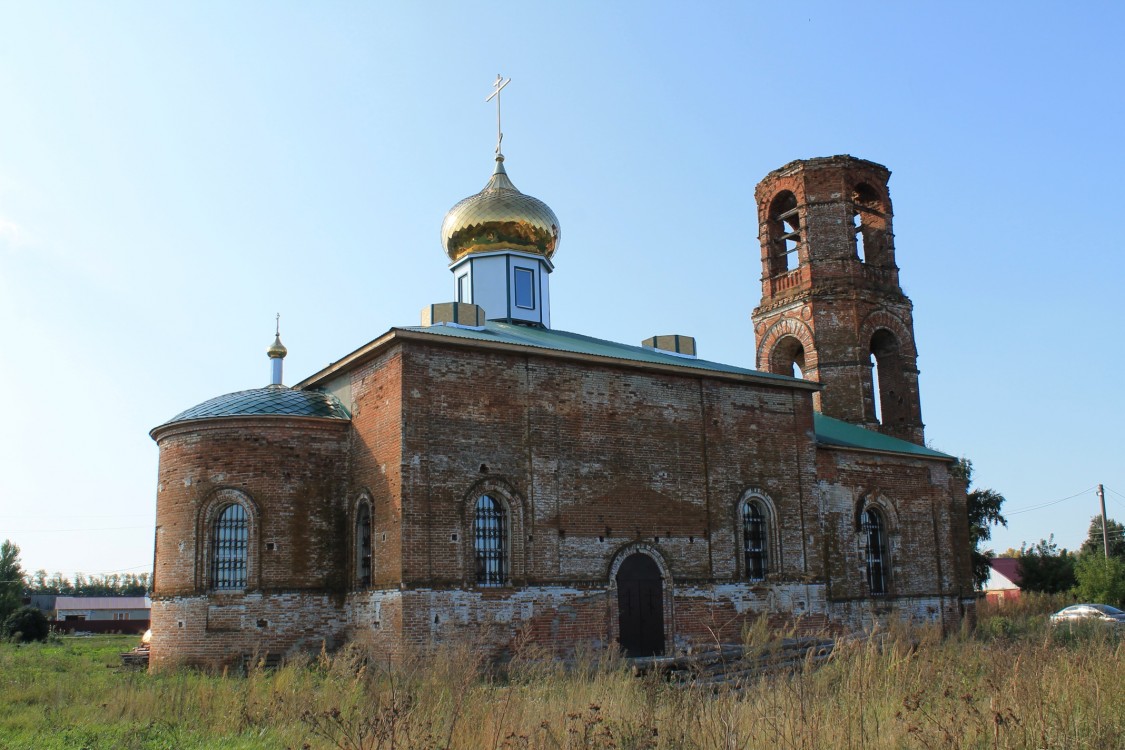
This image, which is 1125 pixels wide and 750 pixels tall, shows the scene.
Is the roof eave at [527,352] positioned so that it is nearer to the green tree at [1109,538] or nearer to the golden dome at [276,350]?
the golden dome at [276,350]

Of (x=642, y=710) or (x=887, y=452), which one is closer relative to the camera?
(x=642, y=710)

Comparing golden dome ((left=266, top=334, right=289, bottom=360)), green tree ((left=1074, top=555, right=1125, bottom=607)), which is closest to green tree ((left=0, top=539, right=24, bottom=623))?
golden dome ((left=266, top=334, right=289, bottom=360))

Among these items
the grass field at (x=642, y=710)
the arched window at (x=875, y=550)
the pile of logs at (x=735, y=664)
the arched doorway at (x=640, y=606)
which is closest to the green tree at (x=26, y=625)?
the arched doorway at (x=640, y=606)

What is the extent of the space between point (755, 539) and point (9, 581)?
72.2 feet

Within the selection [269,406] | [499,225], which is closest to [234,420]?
[269,406]

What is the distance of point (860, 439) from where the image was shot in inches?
774

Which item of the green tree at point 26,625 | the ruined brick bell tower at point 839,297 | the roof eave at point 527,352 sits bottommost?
the green tree at point 26,625

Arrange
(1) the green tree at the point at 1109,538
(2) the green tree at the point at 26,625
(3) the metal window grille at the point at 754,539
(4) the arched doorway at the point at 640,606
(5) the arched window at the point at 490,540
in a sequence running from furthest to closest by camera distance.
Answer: (1) the green tree at the point at 1109,538 → (2) the green tree at the point at 26,625 → (3) the metal window grille at the point at 754,539 → (4) the arched doorway at the point at 640,606 → (5) the arched window at the point at 490,540

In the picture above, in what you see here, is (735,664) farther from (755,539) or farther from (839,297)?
(839,297)

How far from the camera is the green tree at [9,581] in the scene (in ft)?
88.1

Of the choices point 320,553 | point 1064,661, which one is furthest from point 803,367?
point 1064,661

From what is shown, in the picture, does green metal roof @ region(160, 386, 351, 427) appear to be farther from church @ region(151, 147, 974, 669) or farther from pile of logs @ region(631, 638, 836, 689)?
pile of logs @ region(631, 638, 836, 689)

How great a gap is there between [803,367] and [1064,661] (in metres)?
15.9

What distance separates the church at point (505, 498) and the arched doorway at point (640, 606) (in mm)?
34
